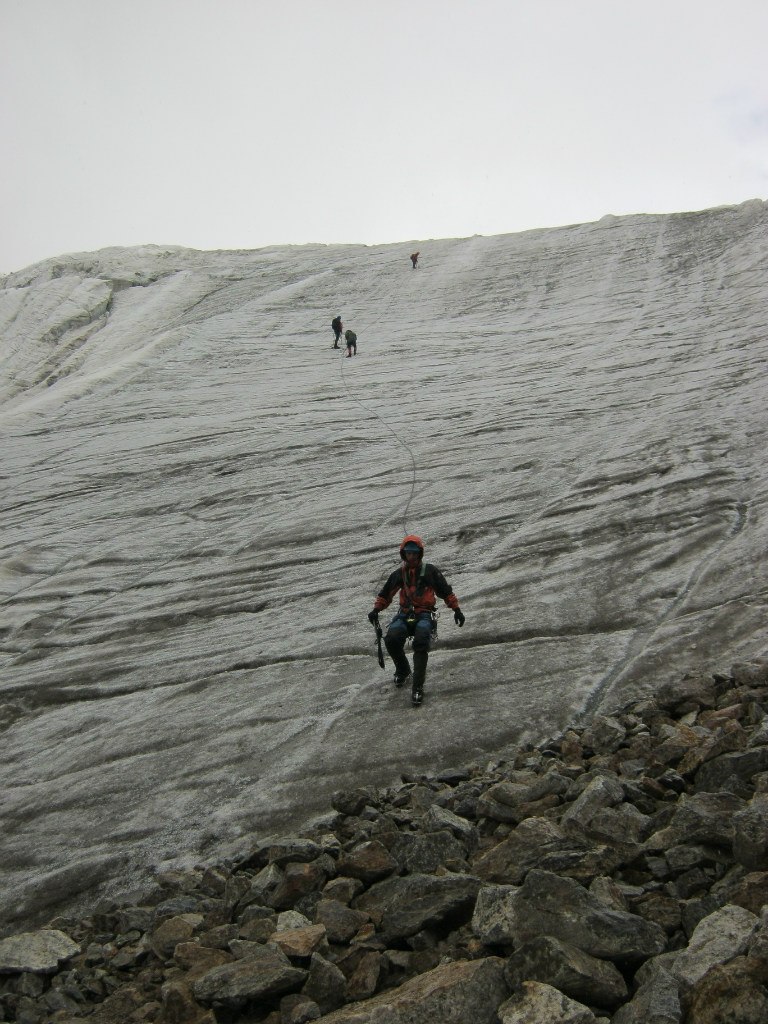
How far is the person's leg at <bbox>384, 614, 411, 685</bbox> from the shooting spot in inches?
380

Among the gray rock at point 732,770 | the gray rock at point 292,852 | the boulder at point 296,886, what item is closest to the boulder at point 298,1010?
the boulder at point 296,886

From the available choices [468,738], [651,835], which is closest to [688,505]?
[468,738]

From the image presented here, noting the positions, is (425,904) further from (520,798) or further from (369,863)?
(520,798)

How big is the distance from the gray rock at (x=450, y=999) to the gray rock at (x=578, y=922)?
0.30 m

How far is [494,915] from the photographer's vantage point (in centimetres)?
456

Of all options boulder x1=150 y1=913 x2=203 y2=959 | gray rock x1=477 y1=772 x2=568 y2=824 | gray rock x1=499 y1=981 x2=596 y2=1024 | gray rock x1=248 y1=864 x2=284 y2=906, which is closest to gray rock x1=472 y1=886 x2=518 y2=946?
gray rock x1=499 y1=981 x2=596 y2=1024

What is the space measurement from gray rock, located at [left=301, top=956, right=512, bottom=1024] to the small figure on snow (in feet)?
17.3

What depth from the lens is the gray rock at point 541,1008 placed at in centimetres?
357

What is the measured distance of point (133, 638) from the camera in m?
12.9

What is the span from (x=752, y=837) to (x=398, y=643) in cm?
556

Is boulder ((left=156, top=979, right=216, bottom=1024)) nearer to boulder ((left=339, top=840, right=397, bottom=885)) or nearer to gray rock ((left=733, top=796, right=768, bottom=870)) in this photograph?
boulder ((left=339, top=840, right=397, bottom=885))

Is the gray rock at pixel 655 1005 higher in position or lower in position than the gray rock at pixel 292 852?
higher

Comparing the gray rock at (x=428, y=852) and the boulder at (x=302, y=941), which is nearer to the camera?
the boulder at (x=302, y=941)

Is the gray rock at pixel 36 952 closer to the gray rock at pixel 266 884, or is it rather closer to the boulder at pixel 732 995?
the gray rock at pixel 266 884
